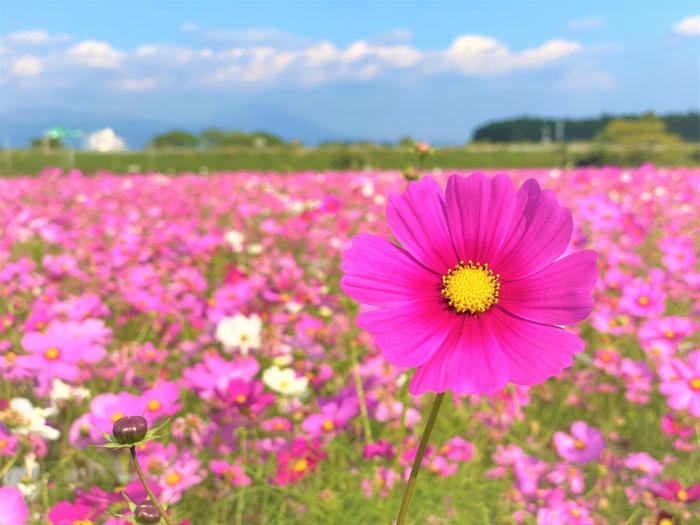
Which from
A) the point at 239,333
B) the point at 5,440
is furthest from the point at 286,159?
the point at 5,440

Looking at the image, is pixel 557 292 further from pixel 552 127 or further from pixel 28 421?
pixel 552 127

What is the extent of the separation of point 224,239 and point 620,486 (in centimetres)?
→ 185

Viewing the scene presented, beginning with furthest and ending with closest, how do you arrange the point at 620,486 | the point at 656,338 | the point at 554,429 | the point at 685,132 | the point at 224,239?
1. the point at 685,132
2. the point at 224,239
3. the point at 554,429
4. the point at 656,338
5. the point at 620,486

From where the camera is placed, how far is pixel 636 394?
188 centimetres

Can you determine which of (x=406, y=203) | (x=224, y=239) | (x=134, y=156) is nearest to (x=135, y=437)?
(x=406, y=203)

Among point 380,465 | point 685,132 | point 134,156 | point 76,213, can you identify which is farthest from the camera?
point 685,132

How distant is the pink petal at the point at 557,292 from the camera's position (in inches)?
19.7

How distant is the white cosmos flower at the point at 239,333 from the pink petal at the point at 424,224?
0.93 metres

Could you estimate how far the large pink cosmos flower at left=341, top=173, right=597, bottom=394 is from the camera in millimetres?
495

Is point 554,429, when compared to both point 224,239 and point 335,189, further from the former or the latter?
point 335,189

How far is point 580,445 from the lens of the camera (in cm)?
141

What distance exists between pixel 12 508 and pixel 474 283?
0.59 meters

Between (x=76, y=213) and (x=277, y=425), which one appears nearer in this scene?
(x=277, y=425)

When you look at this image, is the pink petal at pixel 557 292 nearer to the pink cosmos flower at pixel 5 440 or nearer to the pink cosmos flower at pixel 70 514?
the pink cosmos flower at pixel 70 514
